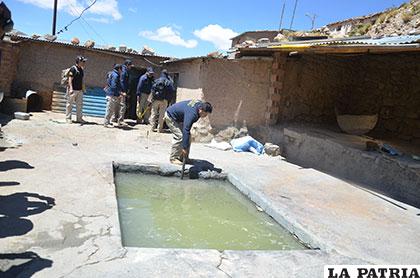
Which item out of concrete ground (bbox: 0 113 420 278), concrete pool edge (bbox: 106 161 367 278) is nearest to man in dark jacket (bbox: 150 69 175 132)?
concrete ground (bbox: 0 113 420 278)

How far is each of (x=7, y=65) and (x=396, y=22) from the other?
18.4m

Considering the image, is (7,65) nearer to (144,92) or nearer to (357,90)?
(144,92)

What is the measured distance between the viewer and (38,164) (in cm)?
571

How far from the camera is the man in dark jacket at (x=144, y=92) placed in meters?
11.1

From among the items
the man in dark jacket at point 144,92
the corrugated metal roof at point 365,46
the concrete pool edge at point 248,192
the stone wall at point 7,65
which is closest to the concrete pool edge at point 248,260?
the concrete pool edge at point 248,192

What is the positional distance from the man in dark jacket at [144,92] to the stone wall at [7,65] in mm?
3944

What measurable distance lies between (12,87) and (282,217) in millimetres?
10396

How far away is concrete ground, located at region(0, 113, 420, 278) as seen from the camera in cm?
306

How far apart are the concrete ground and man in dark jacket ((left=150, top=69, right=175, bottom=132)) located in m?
2.44

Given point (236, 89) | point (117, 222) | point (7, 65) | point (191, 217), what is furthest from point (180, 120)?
point (7, 65)

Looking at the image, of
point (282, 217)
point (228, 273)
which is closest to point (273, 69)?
point (282, 217)

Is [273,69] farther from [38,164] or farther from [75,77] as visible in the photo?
[38,164]

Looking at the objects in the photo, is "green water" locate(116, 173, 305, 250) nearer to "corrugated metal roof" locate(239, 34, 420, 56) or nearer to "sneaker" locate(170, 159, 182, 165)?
"sneaker" locate(170, 159, 182, 165)

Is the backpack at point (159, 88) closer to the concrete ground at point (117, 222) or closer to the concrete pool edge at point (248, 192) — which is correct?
the concrete ground at point (117, 222)
